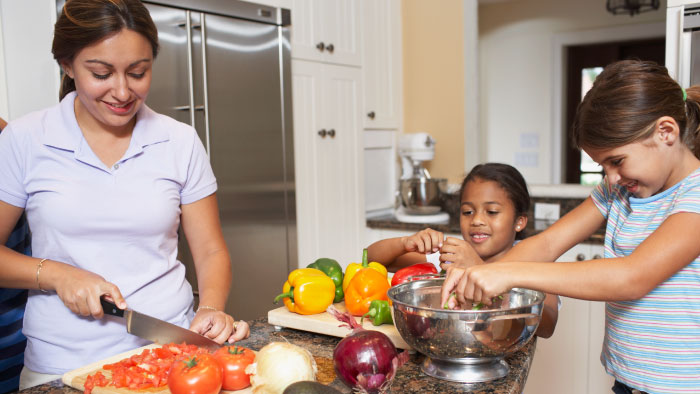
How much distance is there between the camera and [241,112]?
2631 millimetres

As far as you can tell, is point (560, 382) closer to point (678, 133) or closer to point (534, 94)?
point (678, 133)

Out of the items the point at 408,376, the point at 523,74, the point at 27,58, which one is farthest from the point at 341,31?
the point at 523,74

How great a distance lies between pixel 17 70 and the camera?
206cm

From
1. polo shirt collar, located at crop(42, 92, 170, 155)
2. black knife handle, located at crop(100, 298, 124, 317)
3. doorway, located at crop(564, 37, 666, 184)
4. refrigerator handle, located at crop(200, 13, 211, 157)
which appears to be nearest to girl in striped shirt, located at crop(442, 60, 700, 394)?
black knife handle, located at crop(100, 298, 124, 317)

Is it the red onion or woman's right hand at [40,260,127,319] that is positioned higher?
woman's right hand at [40,260,127,319]

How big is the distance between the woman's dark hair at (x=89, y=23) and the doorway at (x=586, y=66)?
16.4 feet

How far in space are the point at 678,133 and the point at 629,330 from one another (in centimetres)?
43

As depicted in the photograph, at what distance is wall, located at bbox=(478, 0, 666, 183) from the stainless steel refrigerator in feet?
11.7

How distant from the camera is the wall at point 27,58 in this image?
200 centimetres

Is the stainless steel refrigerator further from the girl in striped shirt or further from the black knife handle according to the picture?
the girl in striped shirt

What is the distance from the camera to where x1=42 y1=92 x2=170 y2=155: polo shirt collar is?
1.27 meters

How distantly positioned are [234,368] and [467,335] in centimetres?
41

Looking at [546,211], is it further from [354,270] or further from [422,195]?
[354,270]

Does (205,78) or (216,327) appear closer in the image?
(216,327)
